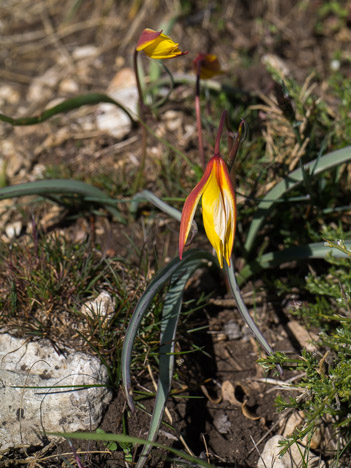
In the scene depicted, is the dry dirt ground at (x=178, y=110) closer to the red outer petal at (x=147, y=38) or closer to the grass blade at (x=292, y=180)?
the grass blade at (x=292, y=180)

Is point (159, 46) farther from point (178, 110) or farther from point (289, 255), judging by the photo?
point (178, 110)

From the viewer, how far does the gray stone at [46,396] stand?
1509 millimetres

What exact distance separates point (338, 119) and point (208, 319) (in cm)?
111

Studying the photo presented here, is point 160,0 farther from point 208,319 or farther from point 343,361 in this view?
point 343,361

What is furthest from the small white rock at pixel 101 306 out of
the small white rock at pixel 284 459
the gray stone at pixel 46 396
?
the small white rock at pixel 284 459

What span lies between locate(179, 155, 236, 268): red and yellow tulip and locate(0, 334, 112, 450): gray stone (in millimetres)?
591

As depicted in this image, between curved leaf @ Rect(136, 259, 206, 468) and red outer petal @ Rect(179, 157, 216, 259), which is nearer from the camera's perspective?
red outer petal @ Rect(179, 157, 216, 259)

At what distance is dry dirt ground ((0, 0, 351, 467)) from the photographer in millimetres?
1602

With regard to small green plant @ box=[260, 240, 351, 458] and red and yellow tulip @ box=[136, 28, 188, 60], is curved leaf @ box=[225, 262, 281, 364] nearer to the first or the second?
small green plant @ box=[260, 240, 351, 458]

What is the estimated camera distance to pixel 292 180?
1.67 meters

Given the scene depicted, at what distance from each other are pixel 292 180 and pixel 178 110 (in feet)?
3.54

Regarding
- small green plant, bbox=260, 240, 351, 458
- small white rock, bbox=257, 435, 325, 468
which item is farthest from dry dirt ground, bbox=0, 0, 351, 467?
small green plant, bbox=260, 240, 351, 458

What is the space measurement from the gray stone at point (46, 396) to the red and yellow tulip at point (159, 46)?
3.09 feet

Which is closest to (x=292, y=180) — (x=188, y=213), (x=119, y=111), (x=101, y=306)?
(x=188, y=213)
